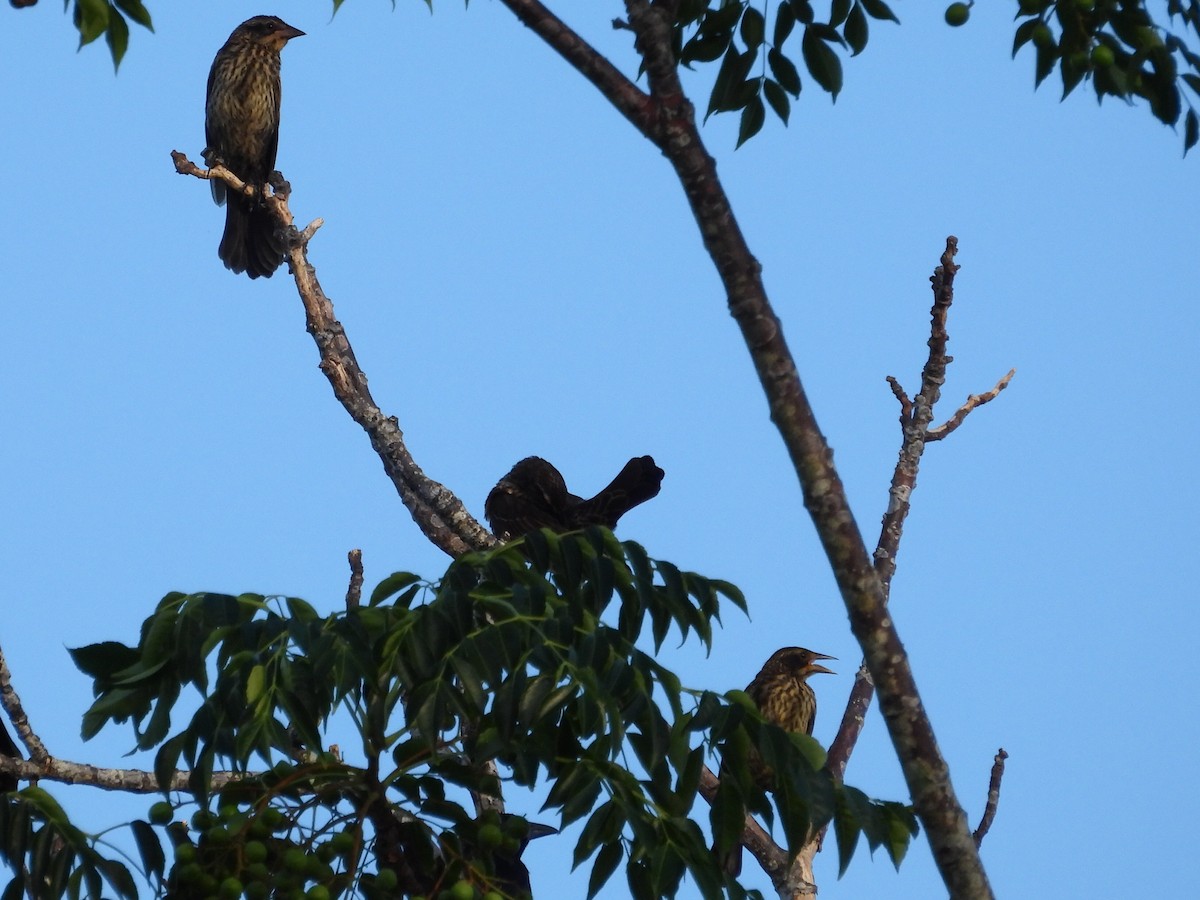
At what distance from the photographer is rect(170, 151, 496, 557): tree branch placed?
5.82 m

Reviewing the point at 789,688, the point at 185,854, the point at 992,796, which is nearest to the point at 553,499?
the point at 789,688

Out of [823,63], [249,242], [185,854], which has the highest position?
[249,242]

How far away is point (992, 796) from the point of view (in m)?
4.25

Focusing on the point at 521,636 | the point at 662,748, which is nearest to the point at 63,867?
the point at 521,636

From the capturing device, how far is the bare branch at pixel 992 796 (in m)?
4.23

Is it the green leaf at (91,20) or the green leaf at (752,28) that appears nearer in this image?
the green leaf at (91,20)

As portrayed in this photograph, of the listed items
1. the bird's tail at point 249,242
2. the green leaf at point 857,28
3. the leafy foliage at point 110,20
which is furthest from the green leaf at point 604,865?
the bird's tail at point 249,242

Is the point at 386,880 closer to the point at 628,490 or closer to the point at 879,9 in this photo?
the point at 879,9

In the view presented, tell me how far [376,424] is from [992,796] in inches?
109

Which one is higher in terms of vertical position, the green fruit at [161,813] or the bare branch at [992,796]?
the bare branch at [992,796]

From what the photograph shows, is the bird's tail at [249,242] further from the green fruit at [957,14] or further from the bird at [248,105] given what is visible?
the green fruit at [957,14]

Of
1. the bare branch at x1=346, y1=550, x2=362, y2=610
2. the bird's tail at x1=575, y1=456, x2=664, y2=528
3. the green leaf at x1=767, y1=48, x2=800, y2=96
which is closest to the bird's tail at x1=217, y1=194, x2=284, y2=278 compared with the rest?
the bird's tail at x1=575, y1=456, x2=664, y2=528

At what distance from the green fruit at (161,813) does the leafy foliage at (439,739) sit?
0.05 meters

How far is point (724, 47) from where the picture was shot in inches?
140
